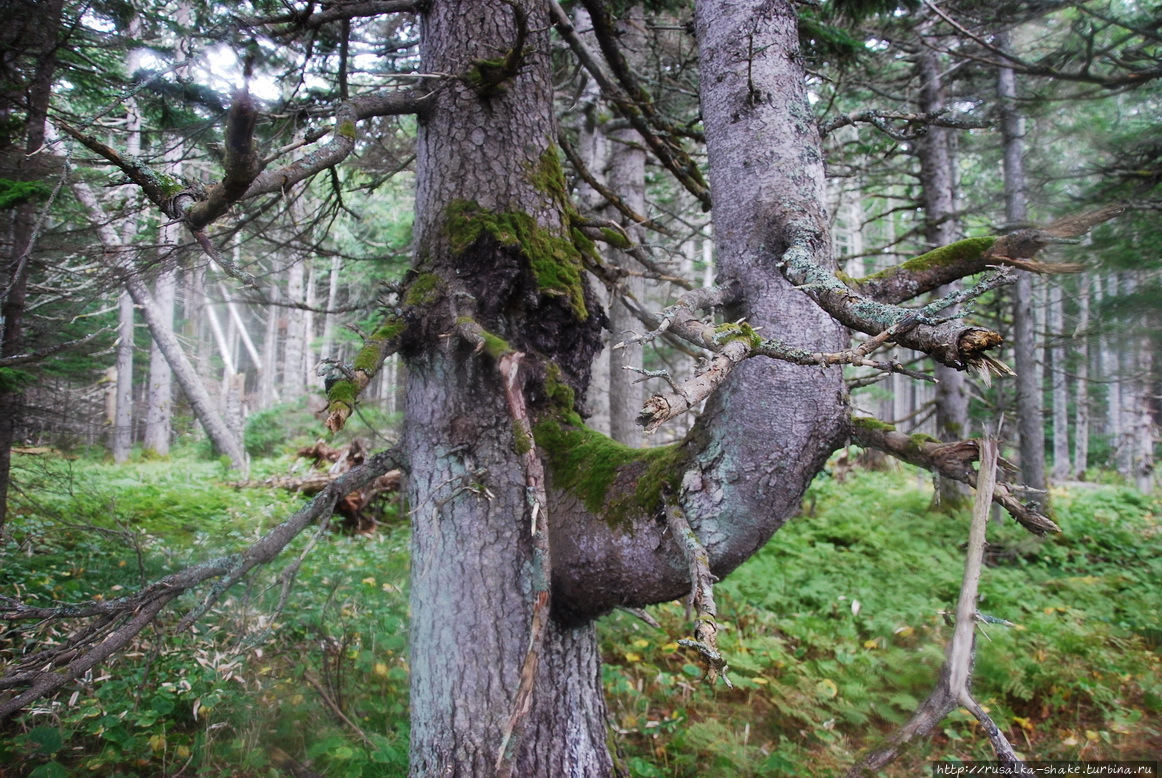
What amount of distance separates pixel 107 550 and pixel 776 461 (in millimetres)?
6712

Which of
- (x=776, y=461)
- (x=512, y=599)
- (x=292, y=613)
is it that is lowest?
(x=292, y=613)

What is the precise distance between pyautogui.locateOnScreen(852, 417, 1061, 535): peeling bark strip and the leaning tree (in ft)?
0.04

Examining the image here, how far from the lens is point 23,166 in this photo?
4.42 metres

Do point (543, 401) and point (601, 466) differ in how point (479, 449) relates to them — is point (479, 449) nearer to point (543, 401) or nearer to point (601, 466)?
point (543, 401)

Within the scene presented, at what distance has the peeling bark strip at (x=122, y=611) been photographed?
213 cm

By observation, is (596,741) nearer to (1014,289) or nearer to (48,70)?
(48,70)

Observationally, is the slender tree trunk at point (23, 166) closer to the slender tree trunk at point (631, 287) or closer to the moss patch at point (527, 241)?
the moss patch at point (527, 241)

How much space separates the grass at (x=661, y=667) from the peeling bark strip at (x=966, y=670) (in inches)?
79.7

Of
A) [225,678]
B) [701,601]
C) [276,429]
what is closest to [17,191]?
[225,678]

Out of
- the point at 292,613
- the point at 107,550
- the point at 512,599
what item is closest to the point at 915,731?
the point at 512,599

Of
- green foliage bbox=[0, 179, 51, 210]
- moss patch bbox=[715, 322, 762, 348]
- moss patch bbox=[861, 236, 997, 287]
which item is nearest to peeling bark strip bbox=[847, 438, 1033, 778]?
moss patch bbox=[715, 322, 762, 348]

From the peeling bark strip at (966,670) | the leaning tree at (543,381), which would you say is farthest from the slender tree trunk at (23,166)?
the peeling bark strip at (966,670)

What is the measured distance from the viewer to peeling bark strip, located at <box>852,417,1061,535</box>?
1.83 m

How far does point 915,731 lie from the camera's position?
59.6 inches
